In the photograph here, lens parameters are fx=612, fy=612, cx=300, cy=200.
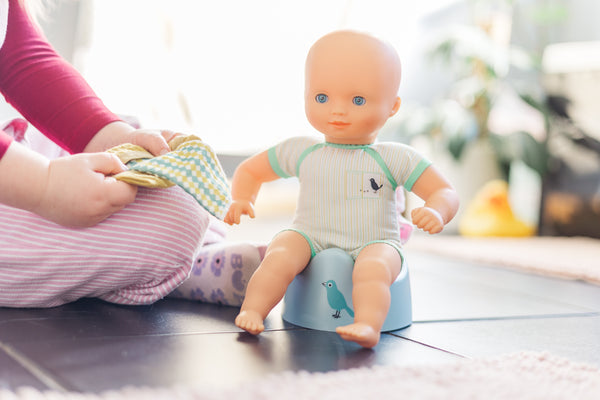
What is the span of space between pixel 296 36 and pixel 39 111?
6.02ft

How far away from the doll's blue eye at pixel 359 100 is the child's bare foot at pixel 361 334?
0.29 meters

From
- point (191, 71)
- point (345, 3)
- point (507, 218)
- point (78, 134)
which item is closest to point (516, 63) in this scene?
point (507, 218)

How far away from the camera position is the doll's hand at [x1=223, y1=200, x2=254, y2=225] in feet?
2.69

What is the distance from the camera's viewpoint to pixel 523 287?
1.31m

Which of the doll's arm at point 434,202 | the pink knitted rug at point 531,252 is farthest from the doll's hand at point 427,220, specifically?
the pink knitted rug at point 531,252

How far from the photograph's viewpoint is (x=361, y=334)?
648mm

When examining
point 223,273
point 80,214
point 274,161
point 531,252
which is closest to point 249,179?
point 274,161

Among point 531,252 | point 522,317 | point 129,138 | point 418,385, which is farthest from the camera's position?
point 531,252

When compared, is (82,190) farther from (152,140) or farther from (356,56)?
(356,56)

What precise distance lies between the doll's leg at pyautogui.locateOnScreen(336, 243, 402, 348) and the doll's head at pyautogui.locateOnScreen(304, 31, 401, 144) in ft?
0.54

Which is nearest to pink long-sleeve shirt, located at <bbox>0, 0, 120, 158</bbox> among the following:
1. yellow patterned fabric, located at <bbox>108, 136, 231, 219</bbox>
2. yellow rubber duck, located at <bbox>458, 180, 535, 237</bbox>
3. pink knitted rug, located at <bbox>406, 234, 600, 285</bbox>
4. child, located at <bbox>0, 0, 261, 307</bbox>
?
child, located at <bbox>0, 0, 261, 307</bbox>

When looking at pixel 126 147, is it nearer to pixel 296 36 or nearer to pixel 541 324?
pixel 541 324

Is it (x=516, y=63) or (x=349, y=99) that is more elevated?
(x=516, y=63)

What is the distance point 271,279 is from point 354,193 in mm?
167
